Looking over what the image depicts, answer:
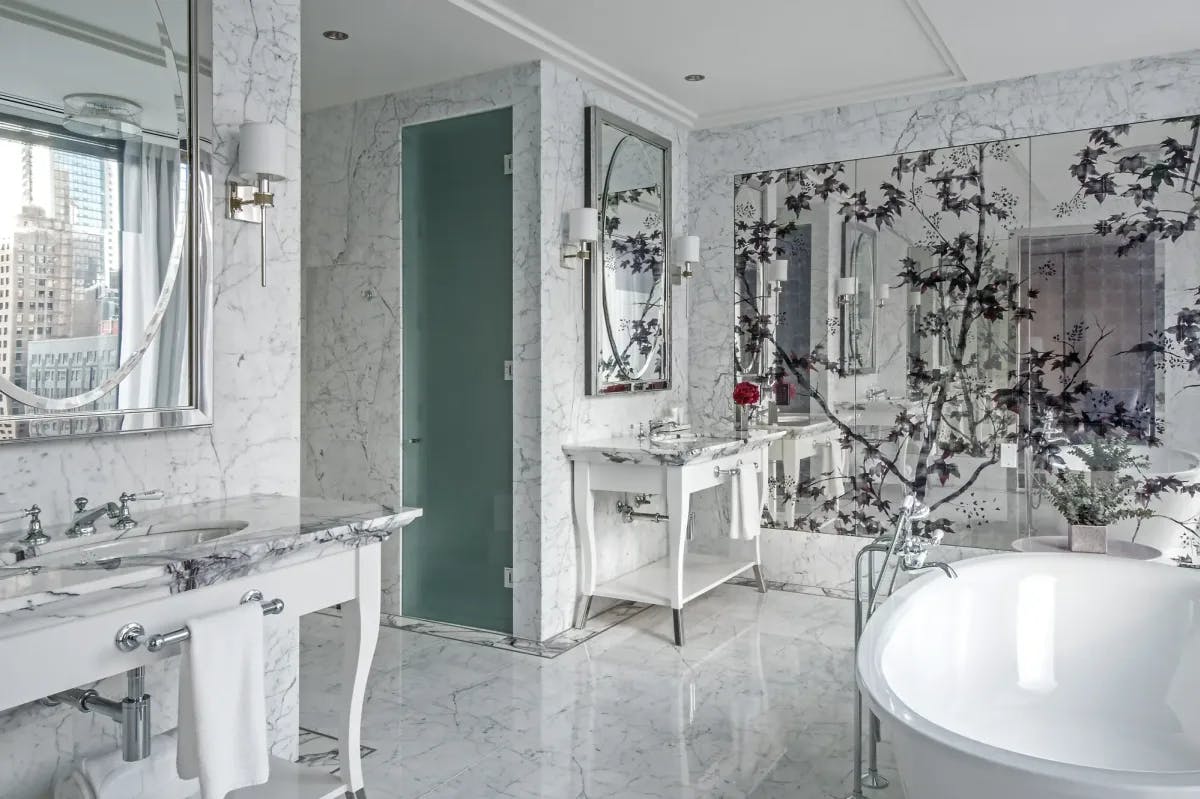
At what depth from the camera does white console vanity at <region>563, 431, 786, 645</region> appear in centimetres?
382

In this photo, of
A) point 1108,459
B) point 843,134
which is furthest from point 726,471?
point 843,134

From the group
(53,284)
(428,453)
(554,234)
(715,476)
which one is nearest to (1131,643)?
(715,476)

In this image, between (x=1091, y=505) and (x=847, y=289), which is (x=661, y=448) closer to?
(x=847, y=289)

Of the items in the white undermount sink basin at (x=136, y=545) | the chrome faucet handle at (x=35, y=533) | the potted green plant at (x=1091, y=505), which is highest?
the chrome faucet handle at (x=35, y=533)

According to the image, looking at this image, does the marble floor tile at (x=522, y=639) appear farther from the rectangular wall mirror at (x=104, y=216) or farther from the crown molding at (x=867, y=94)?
the crown molding at (x=867, y=94)

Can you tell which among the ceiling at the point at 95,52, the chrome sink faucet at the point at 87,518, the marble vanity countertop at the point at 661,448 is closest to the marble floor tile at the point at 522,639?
the marble vanity countertop at the point at 661,448

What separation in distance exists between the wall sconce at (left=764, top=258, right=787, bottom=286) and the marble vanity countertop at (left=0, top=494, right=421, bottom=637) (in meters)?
3.01

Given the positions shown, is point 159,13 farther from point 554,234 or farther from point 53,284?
point 554,234

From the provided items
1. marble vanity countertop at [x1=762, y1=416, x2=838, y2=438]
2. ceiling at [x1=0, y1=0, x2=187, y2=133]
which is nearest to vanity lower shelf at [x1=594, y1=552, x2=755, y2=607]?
marble vanity countertop at [x1=762, y1=416, x2=838, y2=438]

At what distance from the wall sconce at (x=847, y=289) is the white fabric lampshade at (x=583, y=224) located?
1.45 meters

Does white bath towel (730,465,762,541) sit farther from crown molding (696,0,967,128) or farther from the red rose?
crown molding (696,0,967,128)

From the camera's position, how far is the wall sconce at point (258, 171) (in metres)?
2.36

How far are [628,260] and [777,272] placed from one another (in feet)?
2.93

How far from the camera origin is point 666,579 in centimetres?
427
